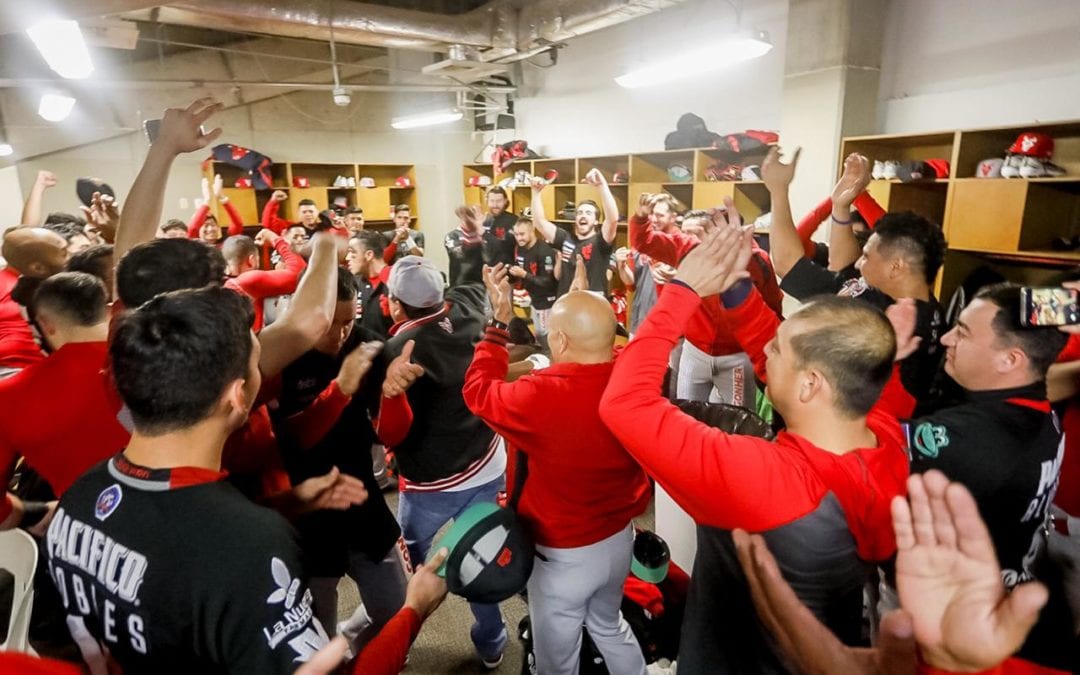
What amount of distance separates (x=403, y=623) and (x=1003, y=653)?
3.20ft

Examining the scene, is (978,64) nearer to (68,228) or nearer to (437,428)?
(437,428)

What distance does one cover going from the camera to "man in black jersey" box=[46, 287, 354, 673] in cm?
90

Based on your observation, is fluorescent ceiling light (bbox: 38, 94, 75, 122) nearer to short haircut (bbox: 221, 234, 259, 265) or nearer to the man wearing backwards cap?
short haircut (bbox: 221, 234, 259, 265)

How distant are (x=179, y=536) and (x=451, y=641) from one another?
199cm

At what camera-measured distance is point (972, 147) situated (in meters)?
3.87

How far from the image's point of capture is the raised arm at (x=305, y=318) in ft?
5.18

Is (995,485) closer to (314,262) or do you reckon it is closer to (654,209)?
(314,262)

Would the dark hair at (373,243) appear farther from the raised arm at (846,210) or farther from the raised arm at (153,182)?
the raised arm at (846,210)

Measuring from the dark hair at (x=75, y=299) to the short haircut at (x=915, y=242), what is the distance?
2727 mm

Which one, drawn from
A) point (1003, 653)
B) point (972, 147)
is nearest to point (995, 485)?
point (1003, 653)

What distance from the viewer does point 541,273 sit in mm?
5793

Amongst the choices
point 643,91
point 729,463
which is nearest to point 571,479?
point 729,463

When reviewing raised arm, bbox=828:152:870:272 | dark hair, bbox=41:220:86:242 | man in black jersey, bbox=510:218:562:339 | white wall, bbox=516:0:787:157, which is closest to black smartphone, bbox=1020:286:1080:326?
raised arm, bbox=828:152:870:272

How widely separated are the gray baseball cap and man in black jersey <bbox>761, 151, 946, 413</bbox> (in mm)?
1389
